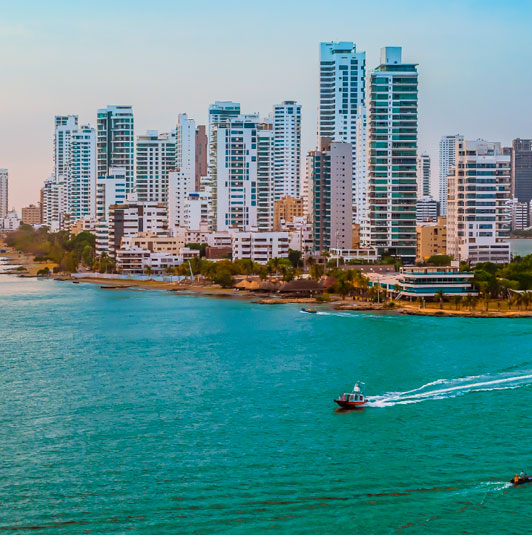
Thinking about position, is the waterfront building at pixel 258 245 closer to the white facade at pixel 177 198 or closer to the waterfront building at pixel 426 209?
the white facade at pixel 177 198

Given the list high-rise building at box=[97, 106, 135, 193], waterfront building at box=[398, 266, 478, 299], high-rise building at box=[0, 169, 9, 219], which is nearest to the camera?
waterfront building at box=[398, 266, 478, 299]

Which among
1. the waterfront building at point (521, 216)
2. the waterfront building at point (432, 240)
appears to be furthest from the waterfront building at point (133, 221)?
the waterfront building at point (521, 216)

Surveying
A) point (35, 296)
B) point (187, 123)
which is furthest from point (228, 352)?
point (187, 123)

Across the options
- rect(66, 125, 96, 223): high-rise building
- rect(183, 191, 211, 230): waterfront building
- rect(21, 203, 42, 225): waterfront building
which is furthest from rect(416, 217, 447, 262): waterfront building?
rect(21, 203, 42, 225): waterfront building

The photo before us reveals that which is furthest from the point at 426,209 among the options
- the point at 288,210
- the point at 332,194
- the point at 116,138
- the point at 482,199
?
the point at 482,199

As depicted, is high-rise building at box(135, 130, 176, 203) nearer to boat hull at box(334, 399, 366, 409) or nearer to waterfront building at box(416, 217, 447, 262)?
waterfront building at box(416, 217, 447, 262)

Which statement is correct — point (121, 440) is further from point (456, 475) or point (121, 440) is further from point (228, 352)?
point (228, 352)
